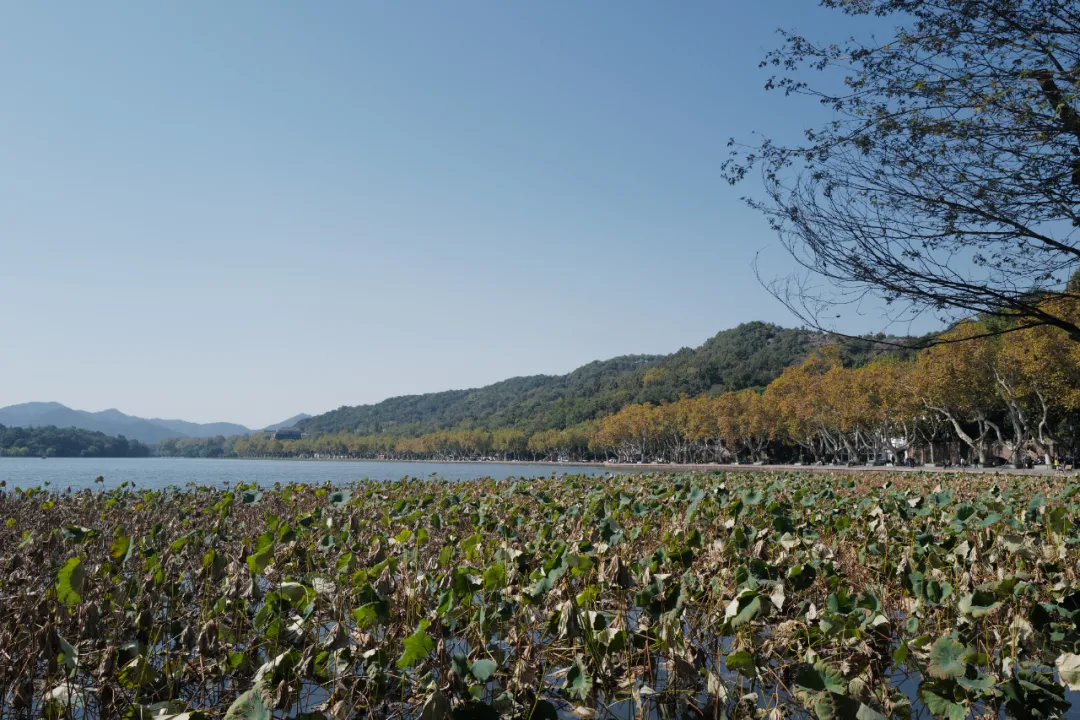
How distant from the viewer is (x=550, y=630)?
4477mm

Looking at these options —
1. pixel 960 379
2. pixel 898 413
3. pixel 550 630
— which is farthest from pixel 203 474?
pixel 550 630

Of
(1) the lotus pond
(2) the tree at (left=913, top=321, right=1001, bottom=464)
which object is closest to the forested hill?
(2) the tree at (left=913, top=321, right=1001, bottom=464)

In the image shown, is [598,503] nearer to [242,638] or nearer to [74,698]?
[242,638]

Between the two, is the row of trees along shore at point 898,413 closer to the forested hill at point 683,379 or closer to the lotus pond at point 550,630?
the lotus pond at point 550,630

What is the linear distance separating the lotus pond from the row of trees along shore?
4.34m

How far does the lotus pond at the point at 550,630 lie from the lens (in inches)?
132

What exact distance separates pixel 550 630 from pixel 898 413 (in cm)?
4823

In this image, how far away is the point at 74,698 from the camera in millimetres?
3418

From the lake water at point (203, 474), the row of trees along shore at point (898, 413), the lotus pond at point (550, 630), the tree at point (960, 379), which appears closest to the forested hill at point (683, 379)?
the row of trees along shore at point (898, 413)

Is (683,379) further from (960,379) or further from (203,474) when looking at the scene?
(203,474)

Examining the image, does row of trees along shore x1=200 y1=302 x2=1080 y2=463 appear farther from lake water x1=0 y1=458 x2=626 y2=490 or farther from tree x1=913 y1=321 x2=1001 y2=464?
lake water x1=0 y1=458 x2=626 y2=490

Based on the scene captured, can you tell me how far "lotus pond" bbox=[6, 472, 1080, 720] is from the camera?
337cm

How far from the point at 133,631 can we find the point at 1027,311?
7.75 meters

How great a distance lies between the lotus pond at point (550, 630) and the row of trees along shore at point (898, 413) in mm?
4341
